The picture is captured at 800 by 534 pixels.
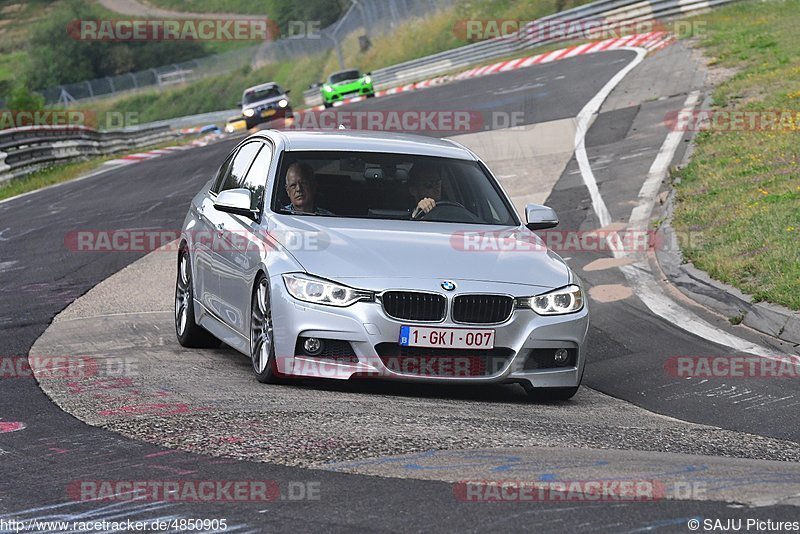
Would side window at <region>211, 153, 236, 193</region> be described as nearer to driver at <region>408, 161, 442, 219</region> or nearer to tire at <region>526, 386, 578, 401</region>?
driver at <region>408, 161, 442, 219</region>

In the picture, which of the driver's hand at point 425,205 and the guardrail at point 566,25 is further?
the guardrail at point 566,25

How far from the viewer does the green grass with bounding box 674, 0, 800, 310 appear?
37.4ft

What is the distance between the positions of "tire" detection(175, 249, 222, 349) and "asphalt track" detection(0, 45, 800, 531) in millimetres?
1055

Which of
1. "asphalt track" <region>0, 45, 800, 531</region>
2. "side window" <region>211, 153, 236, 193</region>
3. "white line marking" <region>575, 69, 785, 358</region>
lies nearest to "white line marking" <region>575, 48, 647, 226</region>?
"white line marking" <region>575, 69, 785, 358</region>

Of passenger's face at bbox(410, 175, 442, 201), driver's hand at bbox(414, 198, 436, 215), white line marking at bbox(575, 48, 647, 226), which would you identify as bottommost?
white line marking at bbox(575, 48, 647, 226)

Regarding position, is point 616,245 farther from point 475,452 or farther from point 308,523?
point 308,523

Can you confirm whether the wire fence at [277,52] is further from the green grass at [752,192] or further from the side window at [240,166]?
the side window at [240,166]

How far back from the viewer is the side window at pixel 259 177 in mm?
9078

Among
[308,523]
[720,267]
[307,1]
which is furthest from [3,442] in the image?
[307,1]

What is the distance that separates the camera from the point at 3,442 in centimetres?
612

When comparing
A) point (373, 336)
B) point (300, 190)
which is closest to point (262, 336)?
point (373, 336)

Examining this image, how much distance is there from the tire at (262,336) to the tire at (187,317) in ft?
5.01

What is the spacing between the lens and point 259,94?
152 ft

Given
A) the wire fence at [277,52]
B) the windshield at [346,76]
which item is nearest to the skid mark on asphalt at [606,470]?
the windshield at [346,76]
